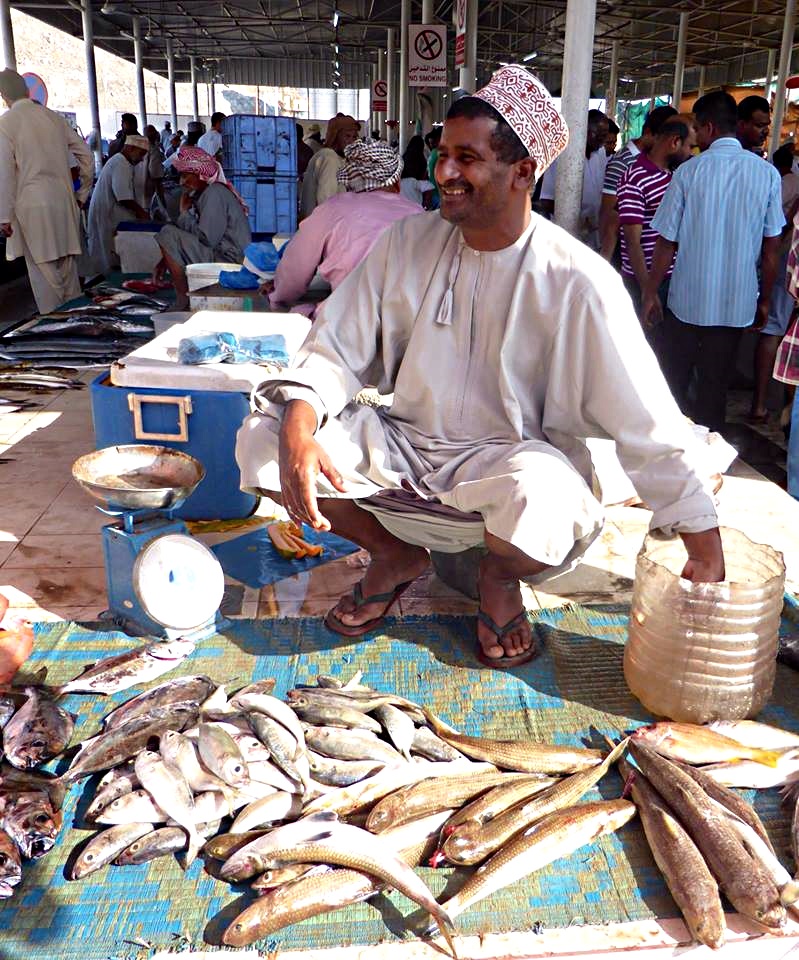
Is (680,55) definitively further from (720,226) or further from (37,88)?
(720,226)

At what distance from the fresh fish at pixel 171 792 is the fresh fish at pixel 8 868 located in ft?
1.07

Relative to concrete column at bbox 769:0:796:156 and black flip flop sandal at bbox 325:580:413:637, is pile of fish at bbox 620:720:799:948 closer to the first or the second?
black flip flop sandal at bbox 325:580:413:637

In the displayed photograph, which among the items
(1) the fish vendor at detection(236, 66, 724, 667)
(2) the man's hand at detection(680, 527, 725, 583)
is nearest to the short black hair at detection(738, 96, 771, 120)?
(1) the fish vendor at detection(236, 66, 724, 667)

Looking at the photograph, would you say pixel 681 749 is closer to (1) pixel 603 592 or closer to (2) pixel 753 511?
(1) pixel 603 592

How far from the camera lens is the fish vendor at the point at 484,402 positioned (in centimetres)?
269

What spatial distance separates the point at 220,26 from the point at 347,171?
28280mm

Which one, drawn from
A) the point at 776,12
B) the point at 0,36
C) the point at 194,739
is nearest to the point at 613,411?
the point at 194,739

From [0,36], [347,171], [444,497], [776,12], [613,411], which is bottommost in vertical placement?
[444,497]

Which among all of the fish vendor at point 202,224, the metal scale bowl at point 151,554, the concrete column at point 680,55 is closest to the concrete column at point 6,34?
the fish vendor at point 202,224

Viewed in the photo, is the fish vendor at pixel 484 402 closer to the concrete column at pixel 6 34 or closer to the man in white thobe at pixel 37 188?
the man in white thobe at pixel 37 188

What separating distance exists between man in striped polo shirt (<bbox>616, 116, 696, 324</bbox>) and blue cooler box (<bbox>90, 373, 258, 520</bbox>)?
3.17 meters

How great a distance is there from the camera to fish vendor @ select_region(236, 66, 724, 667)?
2.69 meters

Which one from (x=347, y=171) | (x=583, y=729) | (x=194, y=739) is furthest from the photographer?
(x=347, y=171)

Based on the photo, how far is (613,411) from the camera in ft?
9.12
